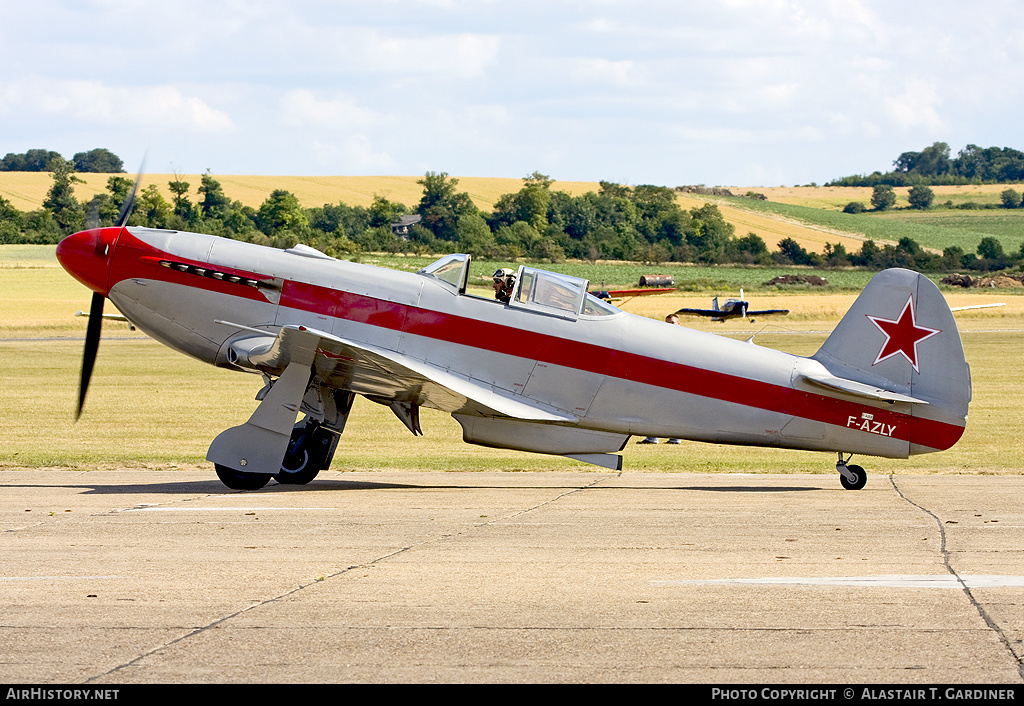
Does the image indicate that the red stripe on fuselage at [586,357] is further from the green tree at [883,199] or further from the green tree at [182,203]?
the green tree at [883,199]

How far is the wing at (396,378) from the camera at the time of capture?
11172 millimetres

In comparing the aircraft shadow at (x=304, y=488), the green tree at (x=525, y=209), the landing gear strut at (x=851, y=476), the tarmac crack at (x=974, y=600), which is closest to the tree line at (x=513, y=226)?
the green tree at (x=525, y=209)

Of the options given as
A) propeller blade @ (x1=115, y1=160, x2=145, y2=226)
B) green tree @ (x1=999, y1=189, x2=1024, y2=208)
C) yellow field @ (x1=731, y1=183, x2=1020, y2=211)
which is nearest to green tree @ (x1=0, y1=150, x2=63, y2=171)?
yellow field @ (x1=731, y1=183, x2=1020, y2=211)

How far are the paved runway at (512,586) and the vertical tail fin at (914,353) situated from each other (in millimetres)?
837

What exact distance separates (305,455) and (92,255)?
10.8ft

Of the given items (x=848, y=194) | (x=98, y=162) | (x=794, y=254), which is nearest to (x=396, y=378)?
(x=794, y=254)

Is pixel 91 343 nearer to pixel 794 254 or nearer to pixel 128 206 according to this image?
pixel 128 206

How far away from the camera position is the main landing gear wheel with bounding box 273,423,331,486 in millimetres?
12672

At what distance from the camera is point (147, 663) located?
5.47 meters

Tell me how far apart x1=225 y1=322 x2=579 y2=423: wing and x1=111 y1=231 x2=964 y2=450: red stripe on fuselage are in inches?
16.3

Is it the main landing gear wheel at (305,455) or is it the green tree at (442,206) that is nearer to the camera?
the main landing gear wheel at (305,455)

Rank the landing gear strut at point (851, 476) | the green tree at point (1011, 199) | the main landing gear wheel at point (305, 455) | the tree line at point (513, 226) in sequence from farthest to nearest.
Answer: the green tree at point (1011, 199), the tree line at point (513, 226), the main landing gear wheel at point (305, 455), the landing gear strut at point (851, 476)

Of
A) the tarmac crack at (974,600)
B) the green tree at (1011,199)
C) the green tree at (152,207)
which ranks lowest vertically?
the green tree at (152,207)

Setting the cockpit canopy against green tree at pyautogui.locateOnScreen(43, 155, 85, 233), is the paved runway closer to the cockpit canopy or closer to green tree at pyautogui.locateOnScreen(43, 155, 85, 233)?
the cockpit canopy
